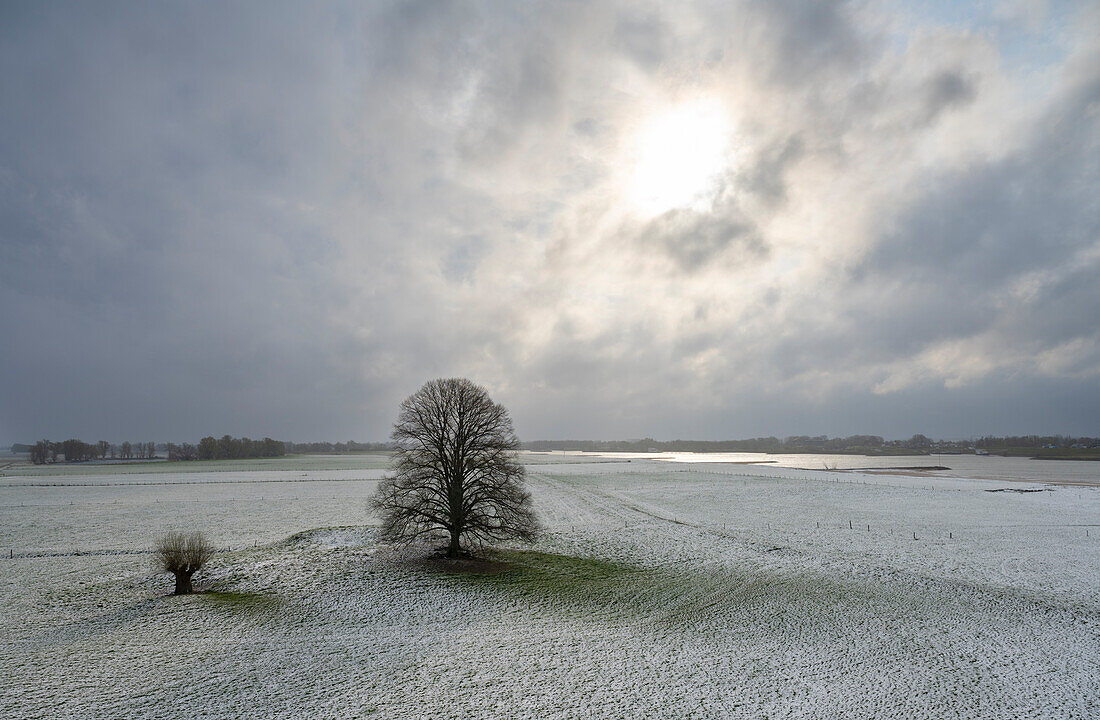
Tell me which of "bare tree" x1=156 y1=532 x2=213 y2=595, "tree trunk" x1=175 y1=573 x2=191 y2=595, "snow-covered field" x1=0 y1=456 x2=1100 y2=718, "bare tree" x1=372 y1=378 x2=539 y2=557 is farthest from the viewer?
"bare tree" x1=372 y1=378 x2=539 y2=557

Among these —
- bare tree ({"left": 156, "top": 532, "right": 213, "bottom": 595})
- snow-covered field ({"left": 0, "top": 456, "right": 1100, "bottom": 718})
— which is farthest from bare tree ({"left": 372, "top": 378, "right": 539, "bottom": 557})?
bare tree ({"left": 156, "top": 532, "right": 213, "bottom": 595})

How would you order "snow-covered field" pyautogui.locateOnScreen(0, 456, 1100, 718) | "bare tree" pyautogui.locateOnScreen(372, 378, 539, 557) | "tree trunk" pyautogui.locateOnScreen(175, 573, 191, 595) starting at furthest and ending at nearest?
"bare tree" pyautogui.locateOnScreen(372, 378, 539, 557) < "tree trunk" pyautogui.locateOnScreen(175, 573, 191, 595) < "snow-covered field" pyautogui.locateOnScreen(0, 456, 1100, 718)

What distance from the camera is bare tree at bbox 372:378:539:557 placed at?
111 ft

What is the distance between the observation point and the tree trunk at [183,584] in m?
26.7

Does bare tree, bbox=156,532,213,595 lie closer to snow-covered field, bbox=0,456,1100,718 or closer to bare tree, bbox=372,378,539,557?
snow-covered field, bbox=0,456,1100,718

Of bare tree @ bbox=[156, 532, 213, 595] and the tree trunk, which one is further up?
bare tree @ bbox=[156, 532, 213, 595]

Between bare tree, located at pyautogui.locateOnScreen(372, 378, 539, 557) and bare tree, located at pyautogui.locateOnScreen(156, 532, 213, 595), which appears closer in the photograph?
bare tree, located at pyautogui.locateOnScreen(156, 532, 213, 595)

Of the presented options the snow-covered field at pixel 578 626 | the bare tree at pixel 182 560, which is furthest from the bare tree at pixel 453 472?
the bare tree at pixel 182 560

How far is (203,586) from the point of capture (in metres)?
28.0

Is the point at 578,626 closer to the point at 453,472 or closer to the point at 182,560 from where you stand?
the point at 453,472

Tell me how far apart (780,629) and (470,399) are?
22.5 m

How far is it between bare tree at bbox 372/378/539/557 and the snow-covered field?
276 centimetres

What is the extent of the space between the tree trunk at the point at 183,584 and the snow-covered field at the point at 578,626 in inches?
45.0

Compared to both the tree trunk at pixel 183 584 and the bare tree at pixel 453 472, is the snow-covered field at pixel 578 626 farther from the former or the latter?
the bare tree at pixel 453 472
